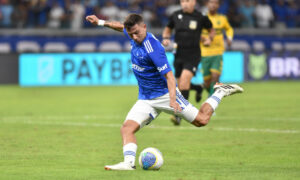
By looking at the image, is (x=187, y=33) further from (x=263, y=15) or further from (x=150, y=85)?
(x=263, y=15)

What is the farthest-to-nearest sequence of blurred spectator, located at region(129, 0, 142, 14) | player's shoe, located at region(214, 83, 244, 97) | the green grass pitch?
blurred spectator, located at region(129, 0, 142, 14)
player's shoe, located at region(214, 83, 244, 97)
the green grass pitch

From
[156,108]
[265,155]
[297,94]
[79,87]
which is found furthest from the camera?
[79,87]

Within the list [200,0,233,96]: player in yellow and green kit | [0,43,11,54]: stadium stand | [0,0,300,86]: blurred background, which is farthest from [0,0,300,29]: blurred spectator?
[200,0,233,96]: player in yellow and green kit

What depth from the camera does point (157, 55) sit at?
824 centimetres

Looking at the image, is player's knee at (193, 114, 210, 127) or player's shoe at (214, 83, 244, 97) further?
player's shoe at (214, 83, 244, 97)

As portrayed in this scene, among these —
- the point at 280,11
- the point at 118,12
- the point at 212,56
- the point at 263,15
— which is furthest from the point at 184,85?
the point at 280,11

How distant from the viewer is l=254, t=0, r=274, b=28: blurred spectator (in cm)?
2998

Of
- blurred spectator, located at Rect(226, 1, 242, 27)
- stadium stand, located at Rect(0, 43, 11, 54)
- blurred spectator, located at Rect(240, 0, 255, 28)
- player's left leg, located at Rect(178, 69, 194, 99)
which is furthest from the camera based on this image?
blurred spectator, located at Rect(240, 0, 255, 28)

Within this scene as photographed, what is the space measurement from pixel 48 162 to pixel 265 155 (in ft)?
9.63

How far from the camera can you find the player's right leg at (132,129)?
8094 millimetres

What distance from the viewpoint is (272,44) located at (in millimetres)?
28375

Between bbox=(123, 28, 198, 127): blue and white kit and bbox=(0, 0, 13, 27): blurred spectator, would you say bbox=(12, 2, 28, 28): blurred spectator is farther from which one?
bbox=(123, 28, 198, 127): blue and white kit

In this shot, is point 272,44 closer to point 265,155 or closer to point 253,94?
point 253,94

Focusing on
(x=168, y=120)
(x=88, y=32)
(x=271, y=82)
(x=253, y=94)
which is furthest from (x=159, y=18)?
(x=168, y=120)
